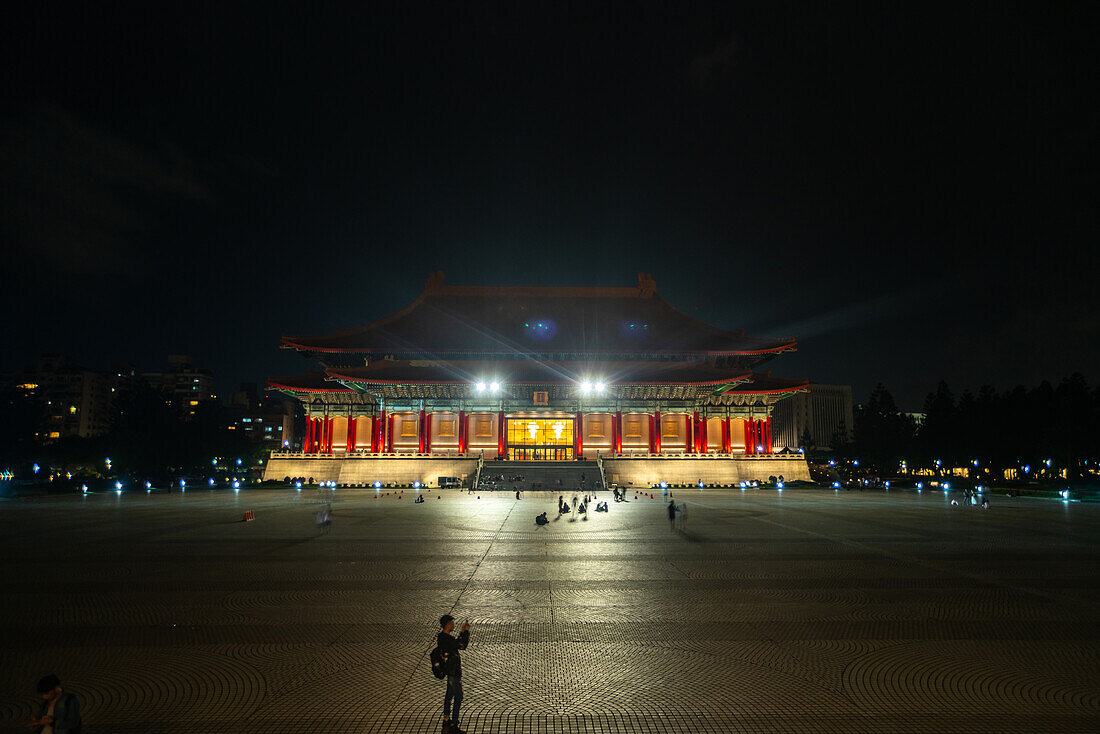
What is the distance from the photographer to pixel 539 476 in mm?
50875

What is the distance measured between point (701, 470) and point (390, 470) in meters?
27.7

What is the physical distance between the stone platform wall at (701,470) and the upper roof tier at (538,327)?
11.6 meters

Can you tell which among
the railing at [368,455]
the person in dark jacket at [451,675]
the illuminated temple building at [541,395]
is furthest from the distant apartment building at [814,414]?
the person in dark jacket at [451,675]

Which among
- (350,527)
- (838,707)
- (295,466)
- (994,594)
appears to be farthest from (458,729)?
(295,466)

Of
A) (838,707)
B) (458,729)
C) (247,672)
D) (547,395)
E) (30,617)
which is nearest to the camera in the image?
(458,729)

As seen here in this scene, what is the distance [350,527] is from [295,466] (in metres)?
35.7

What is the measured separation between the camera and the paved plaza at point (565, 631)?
7.14 m

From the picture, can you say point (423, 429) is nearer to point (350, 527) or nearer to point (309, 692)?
point (350, 527)

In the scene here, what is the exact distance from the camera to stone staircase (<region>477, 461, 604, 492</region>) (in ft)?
156

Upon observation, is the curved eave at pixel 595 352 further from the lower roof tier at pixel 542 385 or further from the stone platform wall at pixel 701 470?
the stone platform wall at pixel 701 470

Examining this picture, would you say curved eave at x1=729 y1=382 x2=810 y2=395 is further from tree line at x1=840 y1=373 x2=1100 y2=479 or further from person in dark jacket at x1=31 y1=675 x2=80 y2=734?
person in dark jacket at x1=31 y1=675 x2=80 y2=734

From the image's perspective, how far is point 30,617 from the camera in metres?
Answer: 11.0

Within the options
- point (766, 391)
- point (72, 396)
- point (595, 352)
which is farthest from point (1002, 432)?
point (72, 396)

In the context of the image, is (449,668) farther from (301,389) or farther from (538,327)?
(538,327)
